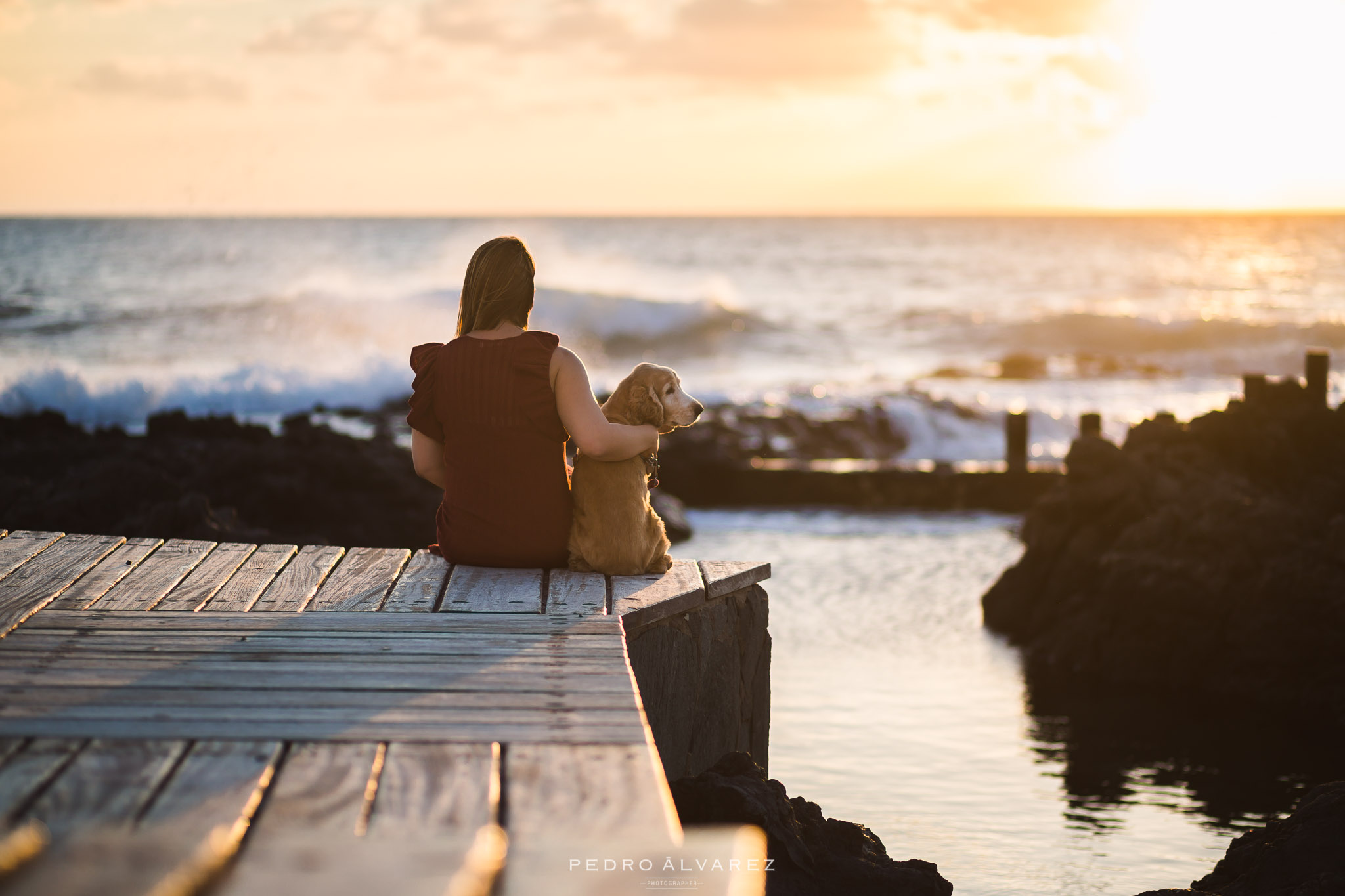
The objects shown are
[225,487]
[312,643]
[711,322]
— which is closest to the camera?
[312,643]

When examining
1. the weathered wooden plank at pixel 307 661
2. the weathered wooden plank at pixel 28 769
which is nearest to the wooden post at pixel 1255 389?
the weathered wooden plank at pixel 307 661

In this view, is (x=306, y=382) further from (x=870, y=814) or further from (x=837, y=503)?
(x=870, y=814)

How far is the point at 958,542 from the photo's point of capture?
1125 cm

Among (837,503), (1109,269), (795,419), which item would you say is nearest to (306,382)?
(795,419)

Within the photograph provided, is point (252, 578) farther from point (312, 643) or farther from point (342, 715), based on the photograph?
point (342, 715)

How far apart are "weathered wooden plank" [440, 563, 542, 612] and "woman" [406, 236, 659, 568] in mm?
76

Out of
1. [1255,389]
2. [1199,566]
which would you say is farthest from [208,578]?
[1255,389]

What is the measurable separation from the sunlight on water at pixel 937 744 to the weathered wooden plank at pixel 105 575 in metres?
2.82

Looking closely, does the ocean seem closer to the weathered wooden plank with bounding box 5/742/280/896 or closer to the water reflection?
the water reflection

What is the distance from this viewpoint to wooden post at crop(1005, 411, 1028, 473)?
42.5 ft

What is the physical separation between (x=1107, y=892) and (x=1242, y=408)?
17.3ft

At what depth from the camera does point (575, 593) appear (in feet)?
14.5

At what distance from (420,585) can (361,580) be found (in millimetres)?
248

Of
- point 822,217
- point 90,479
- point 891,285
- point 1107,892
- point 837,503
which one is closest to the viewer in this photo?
point 1107,892
